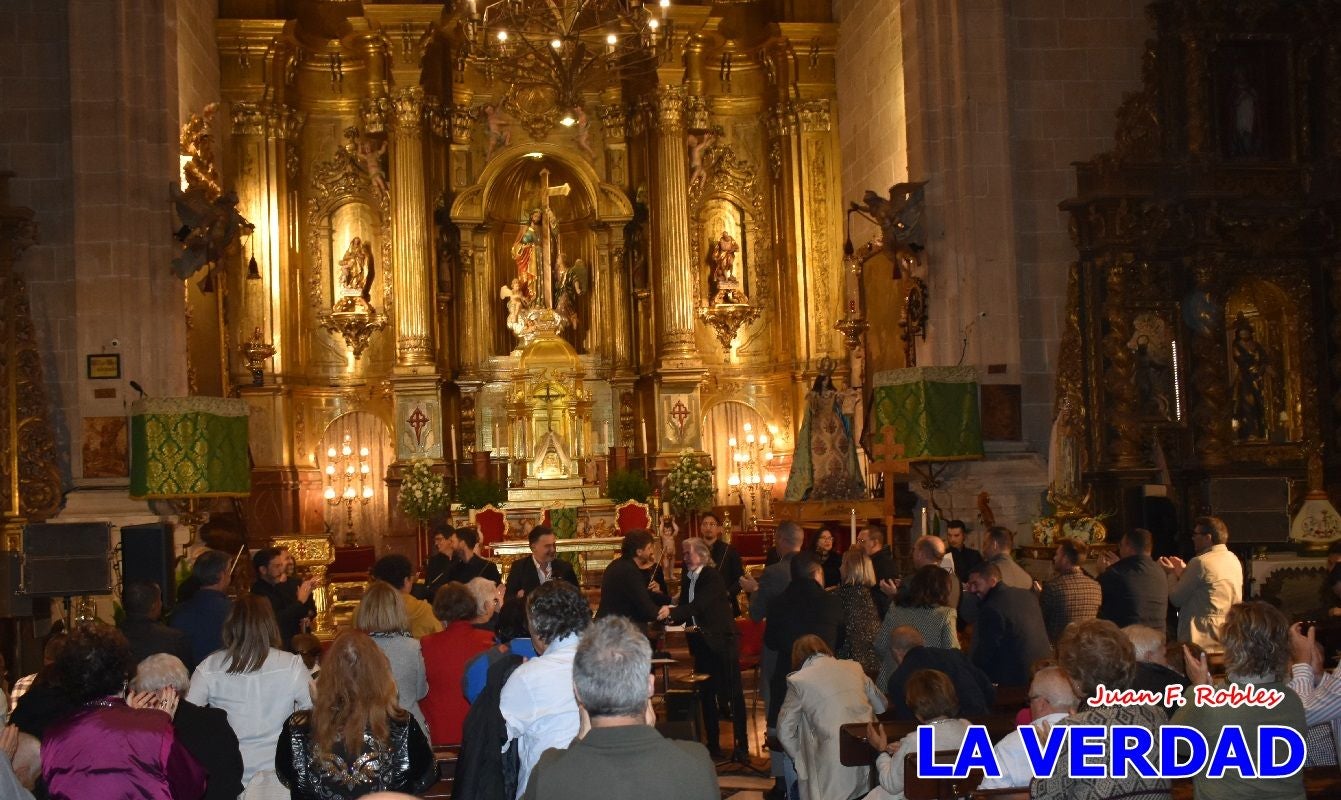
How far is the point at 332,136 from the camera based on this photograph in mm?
23328

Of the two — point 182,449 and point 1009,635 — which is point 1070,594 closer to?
point 1009,635

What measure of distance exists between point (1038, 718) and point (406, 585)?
14.3 feet

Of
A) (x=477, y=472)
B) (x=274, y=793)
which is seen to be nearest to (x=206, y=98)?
(x=477, y=472)

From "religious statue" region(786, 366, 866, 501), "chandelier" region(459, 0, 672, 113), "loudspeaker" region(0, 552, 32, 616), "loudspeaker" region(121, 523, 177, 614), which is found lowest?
"loudspeaker" region(0, 552, 32, 616)

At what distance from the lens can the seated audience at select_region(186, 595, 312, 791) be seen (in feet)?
21.0

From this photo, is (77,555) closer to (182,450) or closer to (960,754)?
(182,450)

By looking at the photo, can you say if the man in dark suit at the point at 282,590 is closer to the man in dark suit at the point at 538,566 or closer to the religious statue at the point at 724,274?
the man in dark suit at the point at 538,566

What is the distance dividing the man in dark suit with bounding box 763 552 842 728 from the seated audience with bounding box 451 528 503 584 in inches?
117

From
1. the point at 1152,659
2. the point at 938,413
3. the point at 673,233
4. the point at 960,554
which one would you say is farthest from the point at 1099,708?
the point at 673,233

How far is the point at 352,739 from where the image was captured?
17.5 feet

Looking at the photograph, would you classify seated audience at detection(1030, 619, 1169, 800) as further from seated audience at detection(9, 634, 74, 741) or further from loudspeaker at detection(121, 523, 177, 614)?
loudspeaker at detection(121, 523, 177, 614)

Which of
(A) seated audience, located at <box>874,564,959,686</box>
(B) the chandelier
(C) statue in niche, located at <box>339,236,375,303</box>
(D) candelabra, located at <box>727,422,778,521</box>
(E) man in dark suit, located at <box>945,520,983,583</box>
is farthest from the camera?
(C) statue in niche, located at <box>339,236,375,303</box>

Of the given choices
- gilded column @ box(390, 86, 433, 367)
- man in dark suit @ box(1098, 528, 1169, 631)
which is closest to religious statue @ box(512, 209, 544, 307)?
gilded column @ box(390, 86, 433, 367)

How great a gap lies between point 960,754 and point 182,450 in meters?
10.3
